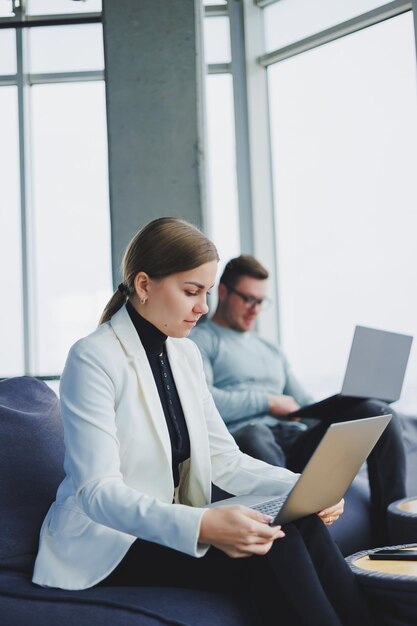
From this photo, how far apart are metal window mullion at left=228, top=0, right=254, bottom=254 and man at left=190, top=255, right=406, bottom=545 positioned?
1.37 metres

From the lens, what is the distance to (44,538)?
187cm

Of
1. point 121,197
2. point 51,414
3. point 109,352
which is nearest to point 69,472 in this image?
point 109,352

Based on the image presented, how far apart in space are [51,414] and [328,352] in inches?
120

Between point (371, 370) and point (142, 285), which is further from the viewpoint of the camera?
point (371, 370)

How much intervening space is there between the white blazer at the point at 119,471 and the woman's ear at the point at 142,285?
7 centimetres

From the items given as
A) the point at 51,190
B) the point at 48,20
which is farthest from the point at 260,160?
the point at 48,20

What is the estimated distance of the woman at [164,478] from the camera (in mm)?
1641

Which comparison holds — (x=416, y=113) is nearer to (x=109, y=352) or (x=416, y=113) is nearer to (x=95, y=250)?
(x=95, y=250)

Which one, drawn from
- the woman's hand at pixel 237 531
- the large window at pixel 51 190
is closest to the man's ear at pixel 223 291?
the large window at pixel 51 190

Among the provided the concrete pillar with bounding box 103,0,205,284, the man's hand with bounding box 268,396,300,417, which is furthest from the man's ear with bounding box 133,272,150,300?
the concrete pillar with bounding box 103,0,205,284

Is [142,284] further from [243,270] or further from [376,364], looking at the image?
[243,270]

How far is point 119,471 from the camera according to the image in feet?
5.89

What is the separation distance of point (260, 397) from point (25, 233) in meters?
2.23

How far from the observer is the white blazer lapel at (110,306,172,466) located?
1.89 m
